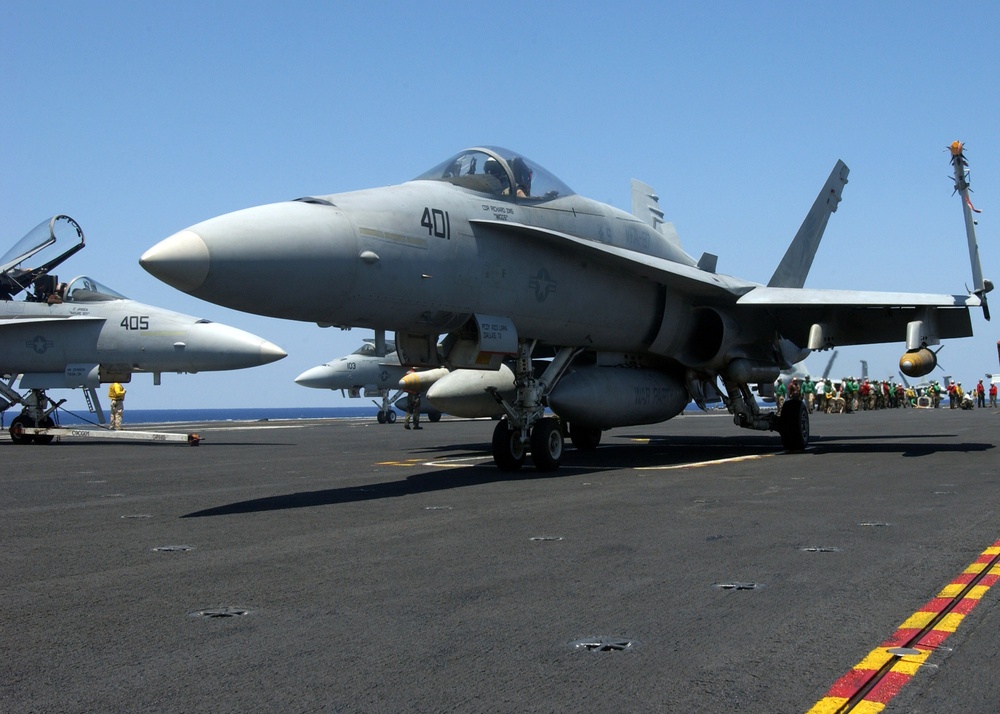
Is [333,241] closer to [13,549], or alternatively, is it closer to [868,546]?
[13,549]

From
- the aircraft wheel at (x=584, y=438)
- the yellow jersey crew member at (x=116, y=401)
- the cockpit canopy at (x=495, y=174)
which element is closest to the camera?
the cockpit canopy at (x=495, y=174)

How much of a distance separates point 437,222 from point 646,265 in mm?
3594

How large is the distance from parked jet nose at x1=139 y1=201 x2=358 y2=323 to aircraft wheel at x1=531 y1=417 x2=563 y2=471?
134 inches

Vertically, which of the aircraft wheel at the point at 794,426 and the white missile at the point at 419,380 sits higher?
the white missile at the point at 419,380

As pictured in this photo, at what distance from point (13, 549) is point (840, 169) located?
17.6 meters

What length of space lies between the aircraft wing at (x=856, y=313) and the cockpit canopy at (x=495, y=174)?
4343 mm

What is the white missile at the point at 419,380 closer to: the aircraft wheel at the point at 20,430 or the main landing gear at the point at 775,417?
the aircraft wheel at the point at 20,430

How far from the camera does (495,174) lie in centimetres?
1130

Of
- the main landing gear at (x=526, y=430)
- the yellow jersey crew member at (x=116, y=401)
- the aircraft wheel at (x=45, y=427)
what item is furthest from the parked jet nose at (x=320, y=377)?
the main landing gear at (x=526, y=430)

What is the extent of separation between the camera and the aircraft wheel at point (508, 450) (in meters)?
11.5

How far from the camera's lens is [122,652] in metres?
3.46

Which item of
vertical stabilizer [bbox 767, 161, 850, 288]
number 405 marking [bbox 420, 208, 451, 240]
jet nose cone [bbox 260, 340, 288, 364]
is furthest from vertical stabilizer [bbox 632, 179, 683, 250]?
number 405 marking [bbox 420, 208, 451, 240]

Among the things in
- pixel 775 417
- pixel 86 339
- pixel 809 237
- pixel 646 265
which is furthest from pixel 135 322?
pixel 809 237

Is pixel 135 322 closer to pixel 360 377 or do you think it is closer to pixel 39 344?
pixel 39 344
